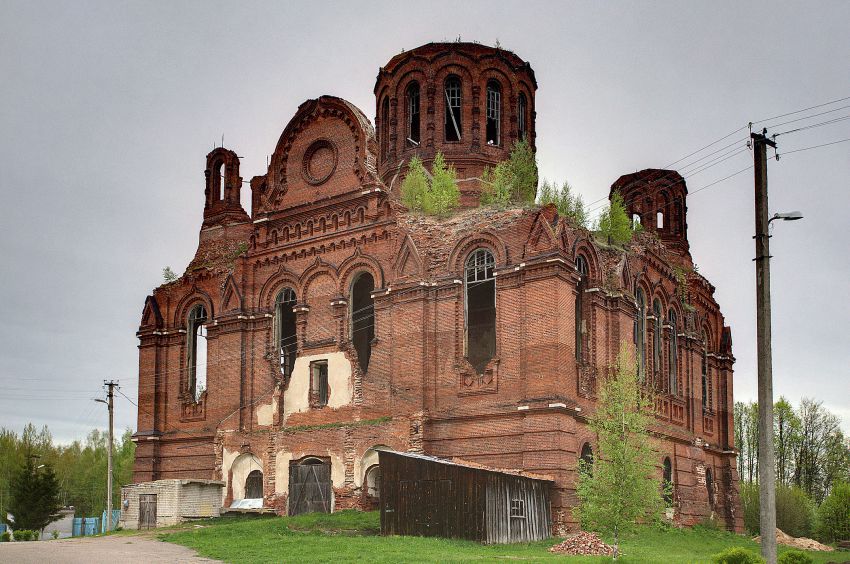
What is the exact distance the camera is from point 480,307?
110 feet

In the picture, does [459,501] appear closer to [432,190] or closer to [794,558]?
[794,558]

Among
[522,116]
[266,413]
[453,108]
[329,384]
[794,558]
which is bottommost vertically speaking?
[794,558]

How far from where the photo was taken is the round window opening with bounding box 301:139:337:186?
1388 inches

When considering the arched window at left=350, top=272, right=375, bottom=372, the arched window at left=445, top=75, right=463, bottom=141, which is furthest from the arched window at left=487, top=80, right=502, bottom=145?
the arched window at left=350, top=272, right=375, bottom=372

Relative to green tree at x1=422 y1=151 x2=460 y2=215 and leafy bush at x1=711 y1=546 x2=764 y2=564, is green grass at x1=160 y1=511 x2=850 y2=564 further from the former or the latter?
green tree at x1=422 y1=151 x2=460 y2=215

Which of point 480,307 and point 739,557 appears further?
point 480,307

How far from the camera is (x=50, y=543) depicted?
2825 centimetres

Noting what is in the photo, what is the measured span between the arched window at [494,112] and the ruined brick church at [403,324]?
0.39ft

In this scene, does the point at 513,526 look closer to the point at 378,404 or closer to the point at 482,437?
the point at 482,437

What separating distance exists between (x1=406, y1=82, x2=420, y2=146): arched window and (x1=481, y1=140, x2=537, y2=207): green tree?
3.66 metres

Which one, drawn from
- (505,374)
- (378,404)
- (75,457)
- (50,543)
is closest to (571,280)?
(505,374)

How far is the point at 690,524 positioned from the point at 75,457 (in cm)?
5906

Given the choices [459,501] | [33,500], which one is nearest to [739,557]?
[459,501]

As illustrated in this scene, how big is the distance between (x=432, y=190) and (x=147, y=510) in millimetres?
14283
